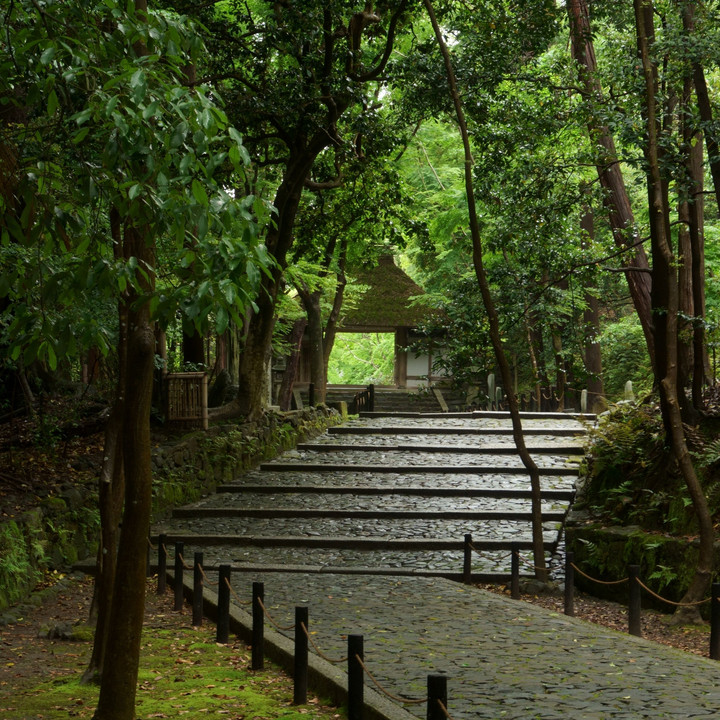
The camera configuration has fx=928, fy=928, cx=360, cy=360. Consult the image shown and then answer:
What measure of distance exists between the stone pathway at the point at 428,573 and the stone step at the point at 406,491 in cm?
3

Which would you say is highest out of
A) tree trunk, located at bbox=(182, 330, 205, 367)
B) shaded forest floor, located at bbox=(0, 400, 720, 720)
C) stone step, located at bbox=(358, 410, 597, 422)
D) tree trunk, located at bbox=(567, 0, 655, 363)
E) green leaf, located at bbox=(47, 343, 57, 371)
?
tree trunk, located at bbox=(567, 0, 655, 363)

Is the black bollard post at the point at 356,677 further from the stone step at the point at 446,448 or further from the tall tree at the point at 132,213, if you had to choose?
the stone step at the point at 446,448

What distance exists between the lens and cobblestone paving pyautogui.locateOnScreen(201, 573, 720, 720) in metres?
6.22

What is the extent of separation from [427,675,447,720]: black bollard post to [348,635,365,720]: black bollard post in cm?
120

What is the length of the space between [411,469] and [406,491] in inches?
63.0

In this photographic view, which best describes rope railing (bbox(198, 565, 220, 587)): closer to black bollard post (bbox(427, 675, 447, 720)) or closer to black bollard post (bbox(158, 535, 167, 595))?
black bollard post (bbox(158, 535, 167, 595))

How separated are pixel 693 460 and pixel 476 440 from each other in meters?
8.62

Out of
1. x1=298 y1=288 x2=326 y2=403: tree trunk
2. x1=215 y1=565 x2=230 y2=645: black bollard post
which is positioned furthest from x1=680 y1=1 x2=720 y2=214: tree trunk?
x1=298 y1=288 x2=326 y2=403: tree trunk

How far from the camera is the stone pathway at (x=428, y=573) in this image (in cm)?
661

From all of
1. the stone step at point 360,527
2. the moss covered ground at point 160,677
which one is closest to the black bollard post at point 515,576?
the stone step at point 360,527

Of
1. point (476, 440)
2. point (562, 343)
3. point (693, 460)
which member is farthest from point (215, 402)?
point (562, 343)

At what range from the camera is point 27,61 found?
513cm

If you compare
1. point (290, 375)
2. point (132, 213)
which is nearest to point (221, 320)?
point (132, 213)

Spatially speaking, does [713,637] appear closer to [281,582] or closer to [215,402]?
[281,582]
